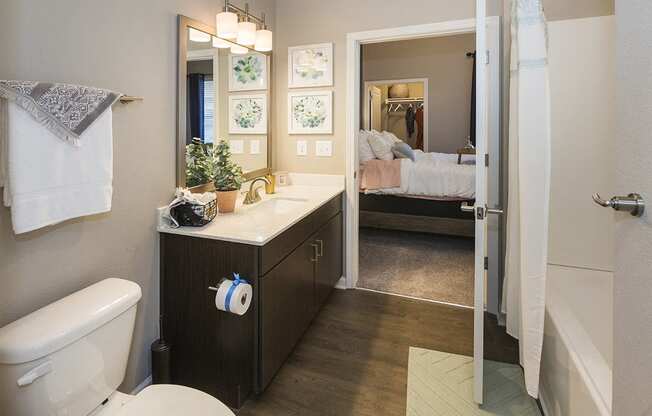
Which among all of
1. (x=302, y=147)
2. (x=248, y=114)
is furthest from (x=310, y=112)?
(x=248, y=114)

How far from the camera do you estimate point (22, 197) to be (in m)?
1.15

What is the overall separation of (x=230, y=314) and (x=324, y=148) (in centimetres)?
167

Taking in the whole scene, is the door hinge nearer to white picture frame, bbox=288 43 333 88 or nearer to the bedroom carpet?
the bedroom carpet

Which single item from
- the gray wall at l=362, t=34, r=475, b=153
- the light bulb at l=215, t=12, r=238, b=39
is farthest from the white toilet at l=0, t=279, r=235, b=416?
the gray wall at l=362, t=34, r=475, b=153

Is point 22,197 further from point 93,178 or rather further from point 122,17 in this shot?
point 122,17

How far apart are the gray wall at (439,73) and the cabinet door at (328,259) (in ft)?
15.7

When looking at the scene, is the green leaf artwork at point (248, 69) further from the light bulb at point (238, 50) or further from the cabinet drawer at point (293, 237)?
the cabinet drawer at point (293, 237)

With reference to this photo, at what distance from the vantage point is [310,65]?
293cm

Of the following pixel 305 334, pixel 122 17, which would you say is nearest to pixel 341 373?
pixel 305 334

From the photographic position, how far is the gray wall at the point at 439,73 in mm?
6727

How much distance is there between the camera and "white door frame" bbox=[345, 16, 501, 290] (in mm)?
2494

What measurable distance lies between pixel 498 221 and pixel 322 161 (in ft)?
4.56

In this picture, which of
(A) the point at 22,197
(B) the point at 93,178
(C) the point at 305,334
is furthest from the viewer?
(C) the point at 305,334

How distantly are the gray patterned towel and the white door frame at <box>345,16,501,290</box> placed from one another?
72.4 inches
